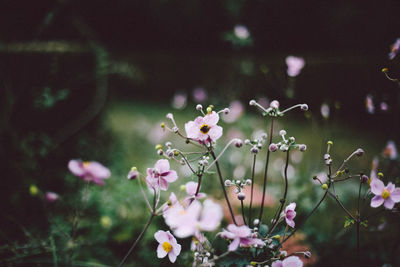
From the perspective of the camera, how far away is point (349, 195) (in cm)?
212

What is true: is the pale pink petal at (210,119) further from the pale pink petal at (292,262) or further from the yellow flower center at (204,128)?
the pale pink petal at (292,262)

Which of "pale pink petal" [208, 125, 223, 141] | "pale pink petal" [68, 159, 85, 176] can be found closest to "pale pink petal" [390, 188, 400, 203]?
"pale pink petal" [208, 125, 223, 141]

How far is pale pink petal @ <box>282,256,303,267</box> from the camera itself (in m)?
0.78

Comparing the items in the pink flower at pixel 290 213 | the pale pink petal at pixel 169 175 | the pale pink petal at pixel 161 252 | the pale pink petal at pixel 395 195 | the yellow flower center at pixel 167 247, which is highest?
the pale pink petal at pixel 169 175

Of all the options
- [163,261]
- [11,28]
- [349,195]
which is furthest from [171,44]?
[163,261]

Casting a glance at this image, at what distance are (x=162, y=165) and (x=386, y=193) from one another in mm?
642

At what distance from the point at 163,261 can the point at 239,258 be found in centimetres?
46

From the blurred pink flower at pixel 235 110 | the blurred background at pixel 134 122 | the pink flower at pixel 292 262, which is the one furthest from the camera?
the blurred pink flower at pixel 235 110

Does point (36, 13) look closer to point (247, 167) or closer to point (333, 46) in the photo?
point (247, 167)

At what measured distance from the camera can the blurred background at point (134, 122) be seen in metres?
1.36

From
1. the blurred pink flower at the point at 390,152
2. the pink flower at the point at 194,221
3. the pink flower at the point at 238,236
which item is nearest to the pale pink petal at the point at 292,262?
the pink flower at the point at 238,236

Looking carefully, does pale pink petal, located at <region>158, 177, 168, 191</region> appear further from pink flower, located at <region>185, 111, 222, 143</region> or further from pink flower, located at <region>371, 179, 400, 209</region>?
pink flower, located at <region>371, 179, 400, 209</region>

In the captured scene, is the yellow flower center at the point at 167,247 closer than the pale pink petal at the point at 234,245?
No

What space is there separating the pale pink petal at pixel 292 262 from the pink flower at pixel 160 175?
14.5 inches
